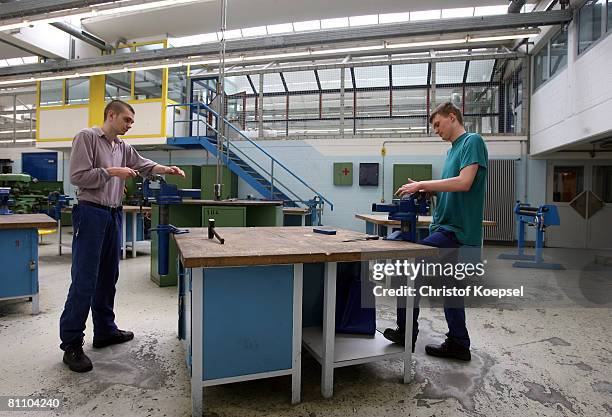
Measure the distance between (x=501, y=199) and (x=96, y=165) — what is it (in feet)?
26.3

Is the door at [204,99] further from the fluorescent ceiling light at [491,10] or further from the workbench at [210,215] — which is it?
the fluorescent ceiling light at [491,10]

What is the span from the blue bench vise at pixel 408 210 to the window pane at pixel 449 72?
7.30 meters

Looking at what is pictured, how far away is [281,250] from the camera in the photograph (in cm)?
177

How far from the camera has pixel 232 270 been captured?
1.70m

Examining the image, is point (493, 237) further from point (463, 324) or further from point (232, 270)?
point (232, 270)

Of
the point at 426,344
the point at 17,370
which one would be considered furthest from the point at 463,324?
the point at 17,370

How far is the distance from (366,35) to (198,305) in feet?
19.0

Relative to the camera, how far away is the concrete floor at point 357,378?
1833 mm

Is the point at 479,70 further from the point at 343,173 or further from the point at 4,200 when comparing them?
the point at 4,200

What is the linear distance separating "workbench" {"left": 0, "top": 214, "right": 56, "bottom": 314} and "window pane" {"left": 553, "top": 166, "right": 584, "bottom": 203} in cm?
888

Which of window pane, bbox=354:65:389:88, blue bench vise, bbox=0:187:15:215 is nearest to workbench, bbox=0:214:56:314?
blue bench vise, bbox=0:187:15:215

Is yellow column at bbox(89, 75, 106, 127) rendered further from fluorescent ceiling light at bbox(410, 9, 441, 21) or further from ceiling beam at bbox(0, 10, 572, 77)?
fluorescent ceiling light at bbox(410, 9, 441, 21)

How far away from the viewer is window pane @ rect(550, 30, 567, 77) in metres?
6.38

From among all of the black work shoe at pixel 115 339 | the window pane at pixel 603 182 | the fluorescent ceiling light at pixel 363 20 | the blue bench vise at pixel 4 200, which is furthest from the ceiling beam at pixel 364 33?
the black work shoe at pixel 115 339
